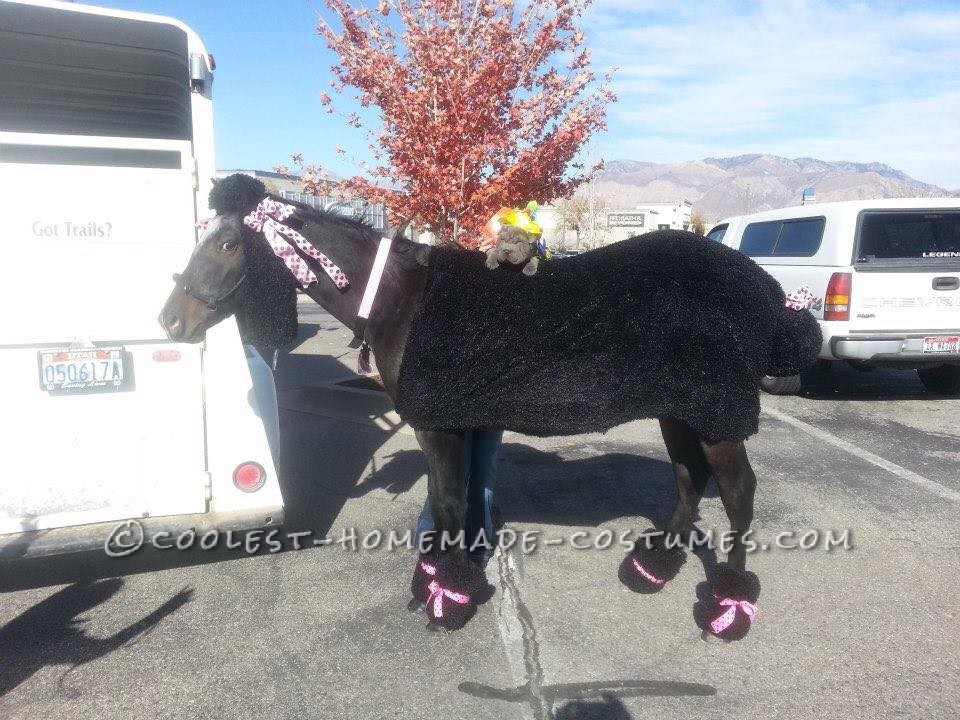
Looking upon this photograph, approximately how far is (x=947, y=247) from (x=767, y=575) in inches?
233

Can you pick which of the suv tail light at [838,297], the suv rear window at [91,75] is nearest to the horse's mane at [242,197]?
the suv rear window at [91,75]

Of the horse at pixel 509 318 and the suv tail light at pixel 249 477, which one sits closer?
the horse at pixel 509 318

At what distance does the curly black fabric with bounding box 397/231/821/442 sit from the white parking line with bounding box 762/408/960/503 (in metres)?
3.12

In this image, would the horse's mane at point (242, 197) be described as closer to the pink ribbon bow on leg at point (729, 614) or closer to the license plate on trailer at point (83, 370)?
the license plate on trailer at point (83, 370)

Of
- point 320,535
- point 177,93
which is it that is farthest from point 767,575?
point 177,93

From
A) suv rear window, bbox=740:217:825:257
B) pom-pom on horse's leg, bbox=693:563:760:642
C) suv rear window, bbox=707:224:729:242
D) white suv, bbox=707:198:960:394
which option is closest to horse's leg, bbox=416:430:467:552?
pom-pom on horse's leg, bbox=693:563:760:642

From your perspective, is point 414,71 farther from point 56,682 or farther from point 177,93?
point 56,682

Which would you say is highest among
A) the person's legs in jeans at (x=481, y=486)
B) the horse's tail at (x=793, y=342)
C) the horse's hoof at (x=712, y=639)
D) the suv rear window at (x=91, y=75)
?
the suv rear window at (x=91, y=75)

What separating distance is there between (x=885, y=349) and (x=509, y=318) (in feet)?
20.6

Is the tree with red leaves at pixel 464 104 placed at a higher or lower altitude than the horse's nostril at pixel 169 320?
higher

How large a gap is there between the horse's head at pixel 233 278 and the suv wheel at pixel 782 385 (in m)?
6.59

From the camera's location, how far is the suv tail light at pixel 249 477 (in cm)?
352

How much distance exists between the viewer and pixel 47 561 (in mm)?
3805

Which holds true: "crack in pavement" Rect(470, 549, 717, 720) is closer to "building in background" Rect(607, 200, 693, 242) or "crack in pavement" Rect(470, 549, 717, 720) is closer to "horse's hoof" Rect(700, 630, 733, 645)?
"horse's hoof" Rect(700, 630, 733, 645)
